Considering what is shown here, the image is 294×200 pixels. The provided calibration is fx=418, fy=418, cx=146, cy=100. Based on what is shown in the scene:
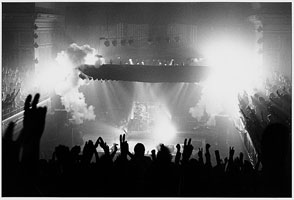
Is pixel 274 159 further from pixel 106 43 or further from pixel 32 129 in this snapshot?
pixel 106 43

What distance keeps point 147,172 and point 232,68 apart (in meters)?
9.99

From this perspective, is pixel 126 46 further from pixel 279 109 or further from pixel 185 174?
pixel 185 174

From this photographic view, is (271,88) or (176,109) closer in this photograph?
(271,88)

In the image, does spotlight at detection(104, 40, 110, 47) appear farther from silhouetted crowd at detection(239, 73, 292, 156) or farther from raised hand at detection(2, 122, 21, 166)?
raised hand at detection(2, 122, 21, 166)

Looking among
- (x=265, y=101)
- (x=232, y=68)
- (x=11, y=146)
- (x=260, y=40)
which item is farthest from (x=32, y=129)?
(x=260, y=40)

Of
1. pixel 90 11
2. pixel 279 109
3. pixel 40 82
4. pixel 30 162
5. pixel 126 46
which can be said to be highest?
pixel 90 11

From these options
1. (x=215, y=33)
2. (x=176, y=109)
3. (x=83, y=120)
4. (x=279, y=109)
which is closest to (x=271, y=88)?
(x=215, y=33)

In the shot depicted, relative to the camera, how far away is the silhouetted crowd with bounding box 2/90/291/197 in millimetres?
5320

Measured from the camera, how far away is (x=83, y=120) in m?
16.3

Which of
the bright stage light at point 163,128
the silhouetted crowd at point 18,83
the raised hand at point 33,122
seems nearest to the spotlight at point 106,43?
the silhouetted crowd at point 18,83

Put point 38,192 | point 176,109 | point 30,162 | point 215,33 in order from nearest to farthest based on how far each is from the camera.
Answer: point 30,162
point 38,192
point 215,33
point 176,109

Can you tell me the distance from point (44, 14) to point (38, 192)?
390 inches

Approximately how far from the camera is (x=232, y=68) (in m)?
14.8

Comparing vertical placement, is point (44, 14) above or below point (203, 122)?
above
